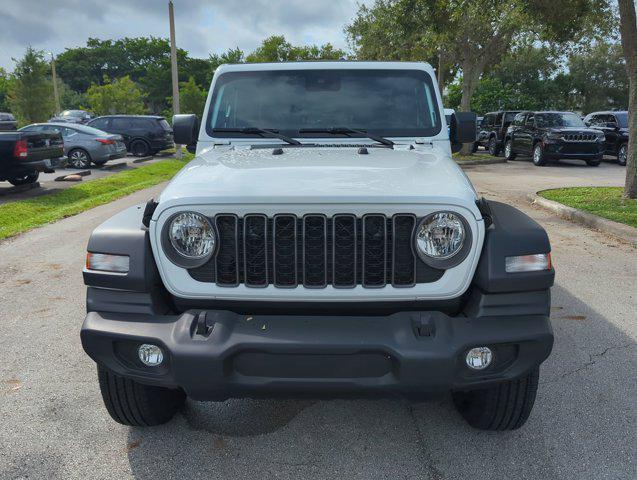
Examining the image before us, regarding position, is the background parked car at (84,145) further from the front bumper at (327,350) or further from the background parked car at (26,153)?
the front bumper at (327,350)

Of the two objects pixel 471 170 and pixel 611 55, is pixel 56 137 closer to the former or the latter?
pixel 471 170

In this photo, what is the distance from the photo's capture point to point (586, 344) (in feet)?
14.0

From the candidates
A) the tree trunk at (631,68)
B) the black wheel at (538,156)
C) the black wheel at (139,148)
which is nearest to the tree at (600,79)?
the black wheel at (538,156)

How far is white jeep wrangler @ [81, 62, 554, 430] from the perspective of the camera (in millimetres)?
2430

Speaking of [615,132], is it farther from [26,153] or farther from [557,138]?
[26,153]

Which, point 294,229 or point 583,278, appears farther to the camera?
point 583,278

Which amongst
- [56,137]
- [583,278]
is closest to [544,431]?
[583,278]

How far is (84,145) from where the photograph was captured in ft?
62.0

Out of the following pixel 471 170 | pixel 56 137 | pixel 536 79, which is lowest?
pixel 471 170

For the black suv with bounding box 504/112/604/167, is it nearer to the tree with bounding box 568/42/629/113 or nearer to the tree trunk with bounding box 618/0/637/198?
the tree trunk with bounding box 618/0/637/198

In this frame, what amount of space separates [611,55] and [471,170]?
4091cm

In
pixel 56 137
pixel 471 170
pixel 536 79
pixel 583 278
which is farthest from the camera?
pixel 536 79

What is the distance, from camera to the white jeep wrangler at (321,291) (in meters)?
2.43

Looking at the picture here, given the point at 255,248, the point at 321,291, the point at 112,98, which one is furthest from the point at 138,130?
the point at 321,291
